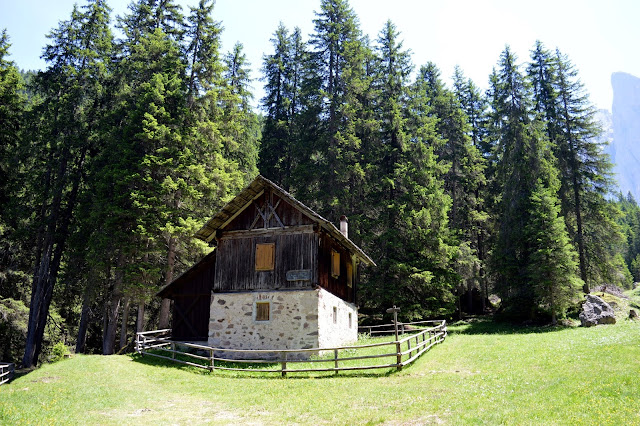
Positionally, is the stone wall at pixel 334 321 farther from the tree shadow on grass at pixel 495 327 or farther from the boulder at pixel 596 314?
the boulder at pixel 596 314

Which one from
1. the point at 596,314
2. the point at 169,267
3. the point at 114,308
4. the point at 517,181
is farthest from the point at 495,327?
the point at 114,308

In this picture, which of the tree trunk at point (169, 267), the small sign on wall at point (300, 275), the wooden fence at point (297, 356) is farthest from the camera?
the tree trunk at point (169, 267)

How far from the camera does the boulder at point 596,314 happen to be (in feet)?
78.1

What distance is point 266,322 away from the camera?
19.4m

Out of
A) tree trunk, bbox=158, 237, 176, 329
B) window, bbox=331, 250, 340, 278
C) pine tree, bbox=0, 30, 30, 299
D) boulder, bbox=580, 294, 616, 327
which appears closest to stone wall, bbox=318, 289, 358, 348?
window, bbox=331, 250, 340, 278

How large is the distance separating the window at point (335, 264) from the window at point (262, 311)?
3845mm

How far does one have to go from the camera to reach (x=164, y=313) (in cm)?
2572

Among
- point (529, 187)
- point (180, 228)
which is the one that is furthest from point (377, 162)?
point (180, 228)

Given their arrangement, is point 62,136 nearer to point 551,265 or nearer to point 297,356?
point 297,356

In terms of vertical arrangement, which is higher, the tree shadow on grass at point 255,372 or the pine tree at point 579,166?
the pine tree at point 579,166

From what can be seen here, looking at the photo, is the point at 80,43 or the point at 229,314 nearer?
the point at 229,314

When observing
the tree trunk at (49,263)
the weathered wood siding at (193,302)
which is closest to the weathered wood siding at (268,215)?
the weathered wood siding at (193,302)

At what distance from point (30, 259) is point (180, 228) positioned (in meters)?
12.6

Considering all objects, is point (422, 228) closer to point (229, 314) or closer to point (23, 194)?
point (229, 314)
